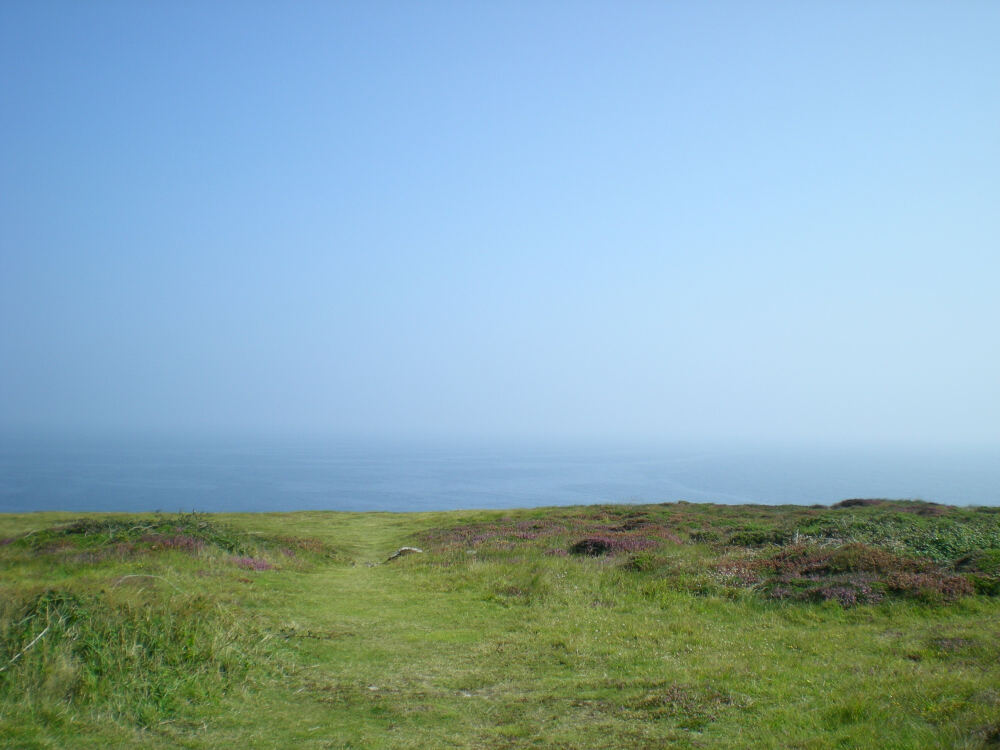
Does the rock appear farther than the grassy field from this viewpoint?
Yes

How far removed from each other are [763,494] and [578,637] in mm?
183325

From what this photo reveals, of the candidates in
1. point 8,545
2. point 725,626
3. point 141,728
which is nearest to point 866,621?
point 725,626

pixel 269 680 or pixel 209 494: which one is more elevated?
pixel 269 680

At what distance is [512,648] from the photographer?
47.0 feet

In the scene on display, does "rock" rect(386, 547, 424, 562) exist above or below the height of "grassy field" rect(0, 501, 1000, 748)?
below

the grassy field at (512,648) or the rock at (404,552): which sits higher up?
the grassy field at (512,648)

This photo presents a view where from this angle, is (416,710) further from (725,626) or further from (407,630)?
(725,626)

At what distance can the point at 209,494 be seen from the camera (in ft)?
514

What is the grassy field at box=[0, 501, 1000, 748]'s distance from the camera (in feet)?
30.3

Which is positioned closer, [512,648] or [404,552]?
[512,648]

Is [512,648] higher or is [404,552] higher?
[512,648]

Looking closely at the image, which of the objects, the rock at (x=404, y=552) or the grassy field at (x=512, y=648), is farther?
the rock at (x=404, y=552)

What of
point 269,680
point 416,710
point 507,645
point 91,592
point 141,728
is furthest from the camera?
point 507,645

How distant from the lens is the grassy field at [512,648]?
30.3ft
